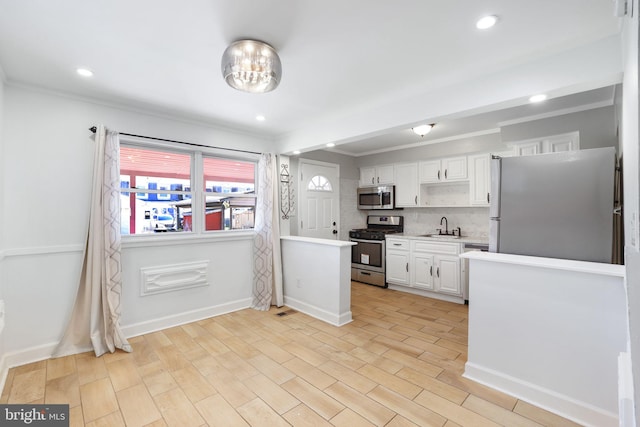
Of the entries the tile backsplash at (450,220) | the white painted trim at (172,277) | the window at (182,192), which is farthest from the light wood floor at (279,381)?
→ the tile backsplash at (450,220)

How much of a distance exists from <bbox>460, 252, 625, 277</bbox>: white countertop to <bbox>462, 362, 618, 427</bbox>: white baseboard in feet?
2.74

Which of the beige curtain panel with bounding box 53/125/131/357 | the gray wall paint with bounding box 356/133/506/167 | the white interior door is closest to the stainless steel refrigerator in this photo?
the gray wall paint with bounding box 356/133/506/167

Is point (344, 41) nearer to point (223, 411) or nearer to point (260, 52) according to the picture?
point (260, 52)

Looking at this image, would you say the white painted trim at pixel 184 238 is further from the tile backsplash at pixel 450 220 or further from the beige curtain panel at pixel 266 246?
the tile backsplash at pixel 450 220

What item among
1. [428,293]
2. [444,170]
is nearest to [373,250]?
[428,293]

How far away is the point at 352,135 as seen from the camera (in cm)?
314

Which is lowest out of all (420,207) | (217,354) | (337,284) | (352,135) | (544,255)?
(217,354)

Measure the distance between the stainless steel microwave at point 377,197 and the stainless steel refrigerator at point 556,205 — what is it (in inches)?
107

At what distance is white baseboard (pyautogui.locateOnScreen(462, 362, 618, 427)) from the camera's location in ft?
5.70

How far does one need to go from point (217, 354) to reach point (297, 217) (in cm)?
235

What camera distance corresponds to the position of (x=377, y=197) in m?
5.33

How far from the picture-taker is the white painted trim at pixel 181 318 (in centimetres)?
304

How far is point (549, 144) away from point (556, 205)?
142cm

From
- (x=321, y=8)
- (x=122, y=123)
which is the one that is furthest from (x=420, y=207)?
(x=122, y=123)
